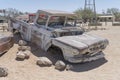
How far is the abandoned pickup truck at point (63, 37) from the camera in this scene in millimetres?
8734

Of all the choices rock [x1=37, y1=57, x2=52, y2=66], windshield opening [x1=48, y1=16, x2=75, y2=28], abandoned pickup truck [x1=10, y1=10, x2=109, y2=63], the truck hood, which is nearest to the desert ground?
rock [x1=37, y1=57, x2=52, y2=66]

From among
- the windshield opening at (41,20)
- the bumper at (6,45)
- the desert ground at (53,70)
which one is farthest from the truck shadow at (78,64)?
the windshield opening at (41,20)

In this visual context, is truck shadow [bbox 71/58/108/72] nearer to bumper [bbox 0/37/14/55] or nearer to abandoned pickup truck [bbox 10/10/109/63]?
abandoned pickup truck [bbox 10/10/109/63]

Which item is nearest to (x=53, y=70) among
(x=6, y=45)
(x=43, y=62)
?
(x=43, y=62)

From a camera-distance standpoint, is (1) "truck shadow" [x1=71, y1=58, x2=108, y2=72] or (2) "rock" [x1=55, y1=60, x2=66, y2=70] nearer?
(2) "rock" [x1=55, y1=60, x2=66, y2=70]

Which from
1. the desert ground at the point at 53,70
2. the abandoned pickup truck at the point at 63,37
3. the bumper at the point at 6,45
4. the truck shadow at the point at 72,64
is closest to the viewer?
the desert ground at the point at 53,70

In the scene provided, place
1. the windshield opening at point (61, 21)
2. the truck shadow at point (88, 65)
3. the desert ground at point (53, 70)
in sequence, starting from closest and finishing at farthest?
the desert ground at point (53, 70), the truck shadow at point (88, 65), the windshield opening at point (61, 21)

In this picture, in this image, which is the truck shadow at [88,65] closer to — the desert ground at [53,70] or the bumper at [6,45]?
the desert ground at [53,70]

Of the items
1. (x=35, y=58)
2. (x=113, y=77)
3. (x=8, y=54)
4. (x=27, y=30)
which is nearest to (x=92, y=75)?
(x=113, y=77)

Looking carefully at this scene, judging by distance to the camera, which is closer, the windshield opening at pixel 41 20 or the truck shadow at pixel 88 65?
the truck shadow at pixel 88 65

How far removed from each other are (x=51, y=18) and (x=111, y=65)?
291 cm

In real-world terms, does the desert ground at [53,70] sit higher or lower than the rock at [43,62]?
lower

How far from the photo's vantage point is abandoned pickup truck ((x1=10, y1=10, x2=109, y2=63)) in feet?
28.7

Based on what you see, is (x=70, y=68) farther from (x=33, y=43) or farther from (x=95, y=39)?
(x=33, y=43)
